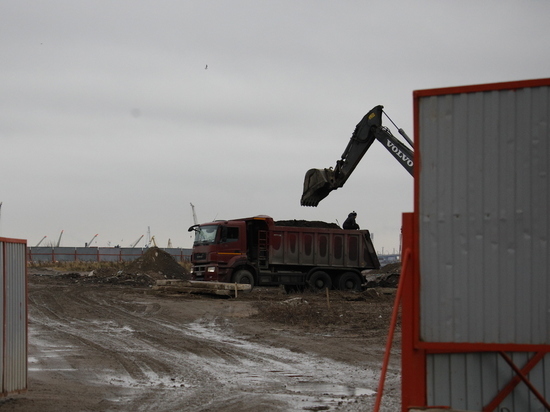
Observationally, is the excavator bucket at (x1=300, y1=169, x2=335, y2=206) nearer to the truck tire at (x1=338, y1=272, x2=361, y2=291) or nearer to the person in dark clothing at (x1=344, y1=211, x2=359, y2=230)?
the truck tire at (x1=338, y1=272, x2=361, y2=291)

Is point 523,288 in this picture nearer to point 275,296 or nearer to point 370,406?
point 370,406

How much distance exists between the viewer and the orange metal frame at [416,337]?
20.9ft

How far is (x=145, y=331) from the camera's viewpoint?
1920cm

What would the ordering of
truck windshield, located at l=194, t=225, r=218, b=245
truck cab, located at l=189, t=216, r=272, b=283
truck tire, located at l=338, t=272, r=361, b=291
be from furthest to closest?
truck tire, located at l=338, t=272, r=361, b=291 < truck windshield, located at l=194, t=225, r=218, b=245 < truck cab, located at l=189, t=216, r=272, b=283

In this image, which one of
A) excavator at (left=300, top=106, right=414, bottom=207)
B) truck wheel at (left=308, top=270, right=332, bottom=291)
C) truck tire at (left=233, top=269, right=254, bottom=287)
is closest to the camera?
excavator at (left=300, top=106, right=414, bottom=207)

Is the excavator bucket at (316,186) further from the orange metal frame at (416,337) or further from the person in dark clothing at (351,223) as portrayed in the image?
the orange metal frame at (416,337)

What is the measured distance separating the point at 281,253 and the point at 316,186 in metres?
6.12

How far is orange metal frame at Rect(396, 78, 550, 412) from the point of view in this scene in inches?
251

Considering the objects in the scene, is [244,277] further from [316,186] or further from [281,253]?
A: [316,186]

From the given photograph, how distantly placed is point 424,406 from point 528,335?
104 cm

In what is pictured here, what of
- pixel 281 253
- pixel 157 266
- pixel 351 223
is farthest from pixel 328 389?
pixel 157 266

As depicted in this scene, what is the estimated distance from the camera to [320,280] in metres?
32.9

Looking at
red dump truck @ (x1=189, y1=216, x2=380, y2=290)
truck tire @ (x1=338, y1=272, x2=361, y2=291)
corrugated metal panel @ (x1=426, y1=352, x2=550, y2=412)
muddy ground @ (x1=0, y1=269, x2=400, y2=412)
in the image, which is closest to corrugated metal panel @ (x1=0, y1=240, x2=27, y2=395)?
muddy ground @ (x1=0, y1=269, x2=400, y2=412)

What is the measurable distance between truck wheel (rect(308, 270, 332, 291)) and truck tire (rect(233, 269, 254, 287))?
9.09 feet
